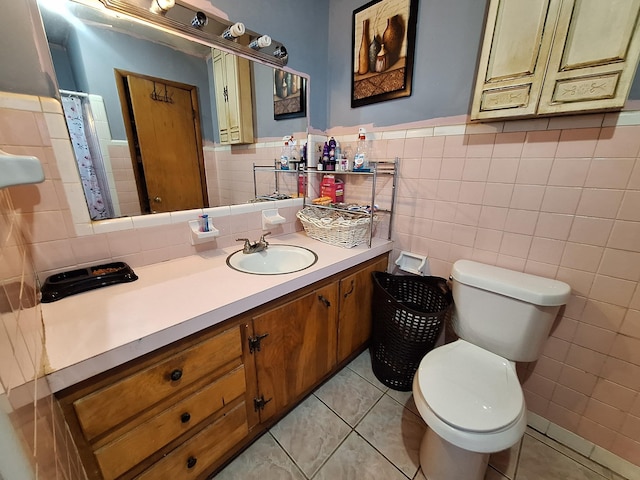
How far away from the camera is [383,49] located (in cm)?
142

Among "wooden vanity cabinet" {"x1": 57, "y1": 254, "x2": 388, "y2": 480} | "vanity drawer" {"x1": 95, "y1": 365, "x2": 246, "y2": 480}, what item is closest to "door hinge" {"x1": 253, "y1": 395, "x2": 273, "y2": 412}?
"wooden vanity cabinet" {"x1": 57, "y1": 254, "x2": 388, "y2": 480}

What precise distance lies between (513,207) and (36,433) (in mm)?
1626

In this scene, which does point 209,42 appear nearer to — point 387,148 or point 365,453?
point 387,148

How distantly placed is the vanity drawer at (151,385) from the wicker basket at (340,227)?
72 centimetres

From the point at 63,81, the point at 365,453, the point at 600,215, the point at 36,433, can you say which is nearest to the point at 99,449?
the point at 36,433

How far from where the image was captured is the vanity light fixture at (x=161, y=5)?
3.34ft

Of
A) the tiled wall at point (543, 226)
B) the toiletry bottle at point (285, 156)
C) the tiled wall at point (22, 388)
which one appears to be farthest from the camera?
the toiletry bottle at point (285, 156)

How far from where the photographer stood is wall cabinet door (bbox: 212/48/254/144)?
1.28 meters

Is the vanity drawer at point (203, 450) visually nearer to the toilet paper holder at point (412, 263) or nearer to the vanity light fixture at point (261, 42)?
the toilet paper holder at point (412, 263)

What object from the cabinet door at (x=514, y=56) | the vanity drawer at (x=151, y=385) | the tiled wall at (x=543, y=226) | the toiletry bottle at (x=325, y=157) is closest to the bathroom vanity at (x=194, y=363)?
the vanity drawer at (x=151, y=385)

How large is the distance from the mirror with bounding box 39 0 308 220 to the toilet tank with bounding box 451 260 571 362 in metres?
1.25

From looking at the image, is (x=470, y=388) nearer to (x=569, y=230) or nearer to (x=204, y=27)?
(x=569, y=230)

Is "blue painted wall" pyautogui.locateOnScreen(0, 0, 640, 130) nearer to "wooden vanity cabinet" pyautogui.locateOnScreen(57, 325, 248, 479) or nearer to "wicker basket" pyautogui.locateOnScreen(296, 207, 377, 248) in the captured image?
"wicker basket" pyautogui.locateOnScreen(296, 207, 377, 248)

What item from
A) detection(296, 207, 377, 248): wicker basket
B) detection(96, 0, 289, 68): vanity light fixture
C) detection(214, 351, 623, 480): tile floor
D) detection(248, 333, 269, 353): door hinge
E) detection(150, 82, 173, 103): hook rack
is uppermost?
detection(96, 0, 289, 68): vanity light fixture
